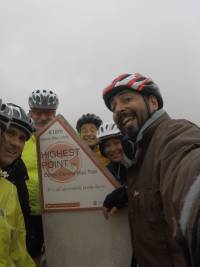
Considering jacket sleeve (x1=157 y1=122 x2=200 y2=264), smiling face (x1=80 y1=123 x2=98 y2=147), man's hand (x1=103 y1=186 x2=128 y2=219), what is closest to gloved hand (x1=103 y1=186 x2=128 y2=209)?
man's hand (x1=103 y1=186 x2=128 y2=219)

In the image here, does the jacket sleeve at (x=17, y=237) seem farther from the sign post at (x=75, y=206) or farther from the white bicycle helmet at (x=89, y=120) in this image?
the white bicycle helmet at (x=89, y=120)

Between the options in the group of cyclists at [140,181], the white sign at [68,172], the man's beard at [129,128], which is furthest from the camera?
the white sign at [68,172]

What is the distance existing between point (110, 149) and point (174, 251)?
118 inches

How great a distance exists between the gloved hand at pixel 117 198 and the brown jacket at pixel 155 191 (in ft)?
1.32

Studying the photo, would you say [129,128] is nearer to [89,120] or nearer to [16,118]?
[16,118]

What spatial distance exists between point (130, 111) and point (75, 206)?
1.33 metres

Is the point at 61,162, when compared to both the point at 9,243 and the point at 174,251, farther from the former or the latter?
the point at 174,251

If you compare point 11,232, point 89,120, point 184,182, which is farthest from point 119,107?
point 89,120

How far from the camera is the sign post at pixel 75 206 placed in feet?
12.4

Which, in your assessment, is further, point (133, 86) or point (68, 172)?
point (68, 172)

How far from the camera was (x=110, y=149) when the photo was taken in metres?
5.46

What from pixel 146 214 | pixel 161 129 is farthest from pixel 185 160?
pixel 146 214

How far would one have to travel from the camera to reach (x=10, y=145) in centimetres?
381

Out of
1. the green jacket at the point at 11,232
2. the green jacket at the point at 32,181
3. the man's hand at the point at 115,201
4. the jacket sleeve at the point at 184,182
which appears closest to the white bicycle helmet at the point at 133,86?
the man's hand at the point at 115,201
